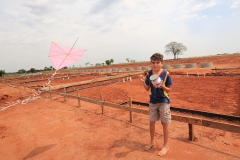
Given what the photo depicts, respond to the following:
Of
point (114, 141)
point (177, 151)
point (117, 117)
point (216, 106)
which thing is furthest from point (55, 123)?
point (216, 106)

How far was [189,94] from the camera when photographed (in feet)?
29.3

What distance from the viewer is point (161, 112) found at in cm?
308

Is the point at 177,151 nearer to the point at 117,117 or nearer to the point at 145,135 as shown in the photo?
the point at 145,135

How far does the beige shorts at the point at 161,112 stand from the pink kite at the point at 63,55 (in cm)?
259

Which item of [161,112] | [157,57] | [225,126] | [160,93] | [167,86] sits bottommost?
[225,126]

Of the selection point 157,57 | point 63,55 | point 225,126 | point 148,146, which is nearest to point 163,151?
point 148,146

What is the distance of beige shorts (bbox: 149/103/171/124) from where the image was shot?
3041 millimetres

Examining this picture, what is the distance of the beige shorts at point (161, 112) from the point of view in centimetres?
304

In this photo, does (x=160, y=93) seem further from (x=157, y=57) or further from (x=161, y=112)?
(x=157, y=57)

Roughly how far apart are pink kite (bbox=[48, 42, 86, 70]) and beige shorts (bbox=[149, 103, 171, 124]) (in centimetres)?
259

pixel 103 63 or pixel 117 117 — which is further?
pixel 103 63

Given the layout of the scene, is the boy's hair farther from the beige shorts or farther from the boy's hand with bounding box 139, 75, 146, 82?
the beige shorts

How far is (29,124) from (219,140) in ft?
20.2

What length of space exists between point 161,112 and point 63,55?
3.05 m
